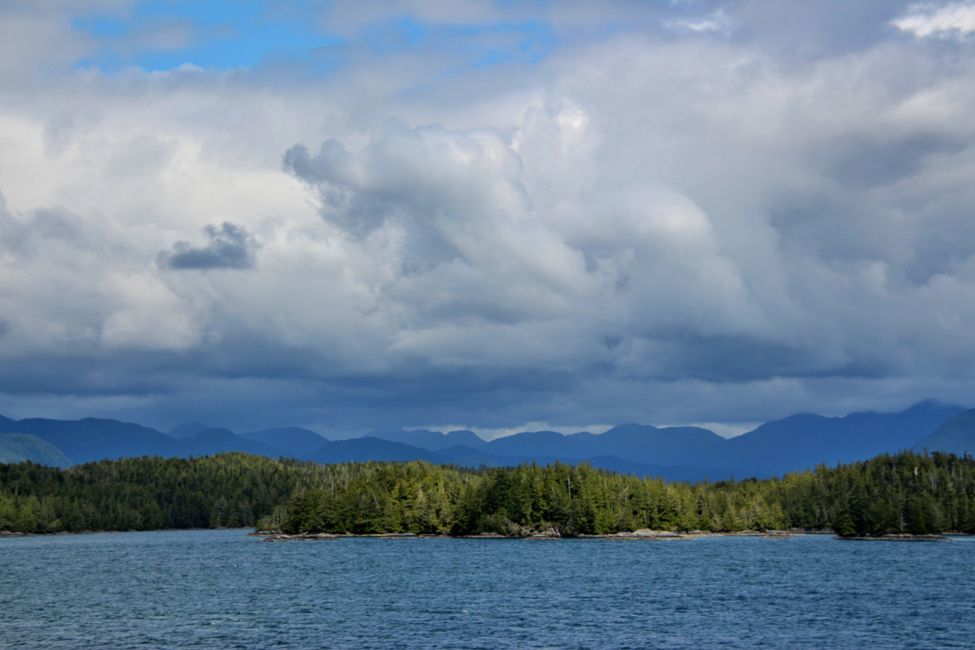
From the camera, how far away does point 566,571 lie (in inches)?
6973

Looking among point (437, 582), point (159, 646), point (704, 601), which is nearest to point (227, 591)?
point (437, 582)

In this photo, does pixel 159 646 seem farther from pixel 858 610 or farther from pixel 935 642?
pixel 858 610

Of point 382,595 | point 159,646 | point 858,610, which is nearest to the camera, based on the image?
point 159,646

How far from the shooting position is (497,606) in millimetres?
125188

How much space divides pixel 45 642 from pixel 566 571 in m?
101

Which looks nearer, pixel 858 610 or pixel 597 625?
pixel 597 625

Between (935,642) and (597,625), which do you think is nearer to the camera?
(935,642)

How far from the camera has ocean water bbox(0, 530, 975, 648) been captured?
9681cm

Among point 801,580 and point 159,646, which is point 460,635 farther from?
point 801,580

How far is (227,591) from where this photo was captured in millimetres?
→ 145500

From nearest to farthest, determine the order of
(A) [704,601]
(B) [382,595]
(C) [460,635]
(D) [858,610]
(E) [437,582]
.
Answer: (C) [460,635] < (D) [858,610] < (A) [704,601] < (B) [382,595] < (E) [437,582]

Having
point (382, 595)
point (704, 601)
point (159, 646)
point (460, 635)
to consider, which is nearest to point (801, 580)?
point (704, 601)

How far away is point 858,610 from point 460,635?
52101mm

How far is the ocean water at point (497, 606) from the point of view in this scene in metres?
96.8
